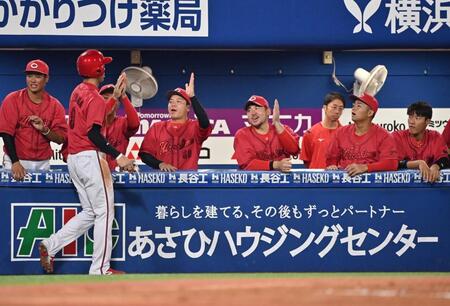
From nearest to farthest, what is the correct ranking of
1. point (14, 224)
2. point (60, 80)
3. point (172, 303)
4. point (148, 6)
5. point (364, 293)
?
point (172, 303) < point (364, 293) < point (14, 224) < point (148, 6) < point (60, 80)

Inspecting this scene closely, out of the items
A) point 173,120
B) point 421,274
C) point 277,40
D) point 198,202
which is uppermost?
point 277,40

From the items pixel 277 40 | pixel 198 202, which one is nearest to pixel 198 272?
pixel 198 202

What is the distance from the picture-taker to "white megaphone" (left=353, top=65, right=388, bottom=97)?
9375 mm

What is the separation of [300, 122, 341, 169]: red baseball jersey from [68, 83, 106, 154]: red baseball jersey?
206 centimetres

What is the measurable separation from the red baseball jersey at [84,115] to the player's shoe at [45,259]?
2.19 feet

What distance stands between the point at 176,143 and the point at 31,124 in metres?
1.06

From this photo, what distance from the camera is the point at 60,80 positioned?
9.67 m

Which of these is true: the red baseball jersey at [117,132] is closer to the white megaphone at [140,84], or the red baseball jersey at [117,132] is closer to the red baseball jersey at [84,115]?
the red baseball jersey at [84,115]

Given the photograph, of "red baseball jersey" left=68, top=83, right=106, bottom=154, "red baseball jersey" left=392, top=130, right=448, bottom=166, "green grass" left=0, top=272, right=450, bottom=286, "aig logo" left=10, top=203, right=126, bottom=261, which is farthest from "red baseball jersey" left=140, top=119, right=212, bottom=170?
"red baseball jersey" left=392, top=130, right=448, bottom=166

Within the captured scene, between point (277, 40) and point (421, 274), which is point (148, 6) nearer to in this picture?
point (277, 40)

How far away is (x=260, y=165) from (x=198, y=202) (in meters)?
0.51

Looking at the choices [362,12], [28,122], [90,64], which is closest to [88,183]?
[28,122]

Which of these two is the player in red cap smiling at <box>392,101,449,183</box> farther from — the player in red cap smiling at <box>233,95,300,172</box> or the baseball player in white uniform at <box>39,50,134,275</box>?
the baseball player in white uniform at <box>39,50,134,275</box>

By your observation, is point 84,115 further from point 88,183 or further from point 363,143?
point 363,143
